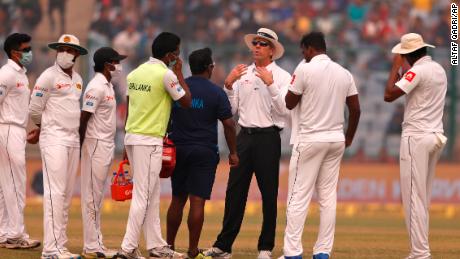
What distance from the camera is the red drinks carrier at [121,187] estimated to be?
39.7 ft

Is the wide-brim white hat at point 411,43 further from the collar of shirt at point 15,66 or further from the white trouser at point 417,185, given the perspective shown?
the collar of shirt at point 15,66

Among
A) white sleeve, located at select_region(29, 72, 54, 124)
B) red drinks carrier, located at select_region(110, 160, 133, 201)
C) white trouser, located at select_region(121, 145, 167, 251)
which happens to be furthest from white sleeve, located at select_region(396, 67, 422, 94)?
white sleeve, located at select_region(29, 72, 54, 124)

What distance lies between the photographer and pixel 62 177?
1179 centimetres

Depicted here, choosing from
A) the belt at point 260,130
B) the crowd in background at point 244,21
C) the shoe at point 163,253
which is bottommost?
the shoe at point 163,253

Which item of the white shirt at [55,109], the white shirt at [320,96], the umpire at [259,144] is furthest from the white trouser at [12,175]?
the white shirt at [320,96]

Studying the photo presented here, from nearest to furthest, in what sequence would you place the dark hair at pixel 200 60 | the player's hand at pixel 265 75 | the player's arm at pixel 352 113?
the player's arm at pixel 352 113 < the dark hair at pixel 200 60 < the player's hand at pixel 265 75

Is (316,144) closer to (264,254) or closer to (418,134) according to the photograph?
Answer: (418,134)

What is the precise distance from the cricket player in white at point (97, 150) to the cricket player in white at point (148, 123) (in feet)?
1.96

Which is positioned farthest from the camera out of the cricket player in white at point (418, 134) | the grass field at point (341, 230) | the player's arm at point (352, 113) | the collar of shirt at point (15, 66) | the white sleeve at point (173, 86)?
the grass field at point (341, 230)

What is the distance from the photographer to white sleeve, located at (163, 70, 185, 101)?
1157cm

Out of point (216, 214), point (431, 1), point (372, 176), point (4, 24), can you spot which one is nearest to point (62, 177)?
point (216, 214)

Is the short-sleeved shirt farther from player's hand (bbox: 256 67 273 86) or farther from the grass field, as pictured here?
the grass field

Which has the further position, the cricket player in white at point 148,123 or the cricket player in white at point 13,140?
the cricket player in white at point 13,140

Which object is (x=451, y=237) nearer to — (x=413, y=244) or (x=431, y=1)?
(x=413, y=244)
